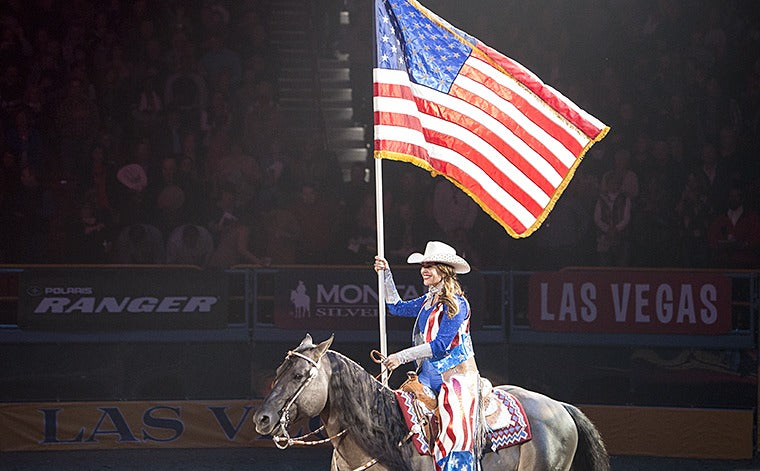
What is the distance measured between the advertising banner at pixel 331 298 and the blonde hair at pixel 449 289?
5592 millimetres

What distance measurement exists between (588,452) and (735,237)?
21.8 ft

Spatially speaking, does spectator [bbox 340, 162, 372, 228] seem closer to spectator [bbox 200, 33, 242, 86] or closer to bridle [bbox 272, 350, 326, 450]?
spectator [bbox 200, 33, 242, 86]

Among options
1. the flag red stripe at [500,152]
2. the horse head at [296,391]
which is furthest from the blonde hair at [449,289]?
the flag red stripe at [500,152]

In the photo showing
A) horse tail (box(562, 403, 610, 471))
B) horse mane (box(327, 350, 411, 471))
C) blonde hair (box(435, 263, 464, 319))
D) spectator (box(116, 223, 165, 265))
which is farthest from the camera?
spectator (box(116, 223, 165, 265))

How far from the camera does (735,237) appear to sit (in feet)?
53.5

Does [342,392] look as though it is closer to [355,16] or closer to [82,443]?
[82,443]

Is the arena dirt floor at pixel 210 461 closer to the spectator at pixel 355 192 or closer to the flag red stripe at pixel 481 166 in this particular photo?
the spectator at pixel 355 192

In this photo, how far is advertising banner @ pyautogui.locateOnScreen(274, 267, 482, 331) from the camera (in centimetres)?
1490

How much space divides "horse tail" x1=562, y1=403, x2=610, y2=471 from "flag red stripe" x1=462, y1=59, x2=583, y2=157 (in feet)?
7.54

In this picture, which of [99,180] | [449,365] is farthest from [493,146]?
[99,180]

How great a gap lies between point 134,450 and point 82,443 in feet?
2.03

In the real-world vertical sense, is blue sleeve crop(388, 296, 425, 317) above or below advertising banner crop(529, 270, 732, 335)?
above

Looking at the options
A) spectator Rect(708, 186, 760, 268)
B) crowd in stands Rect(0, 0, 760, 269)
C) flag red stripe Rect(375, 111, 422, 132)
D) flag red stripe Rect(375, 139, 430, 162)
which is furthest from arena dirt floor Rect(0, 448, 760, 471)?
flag red stripe Rect(375, 111, 422, 132)

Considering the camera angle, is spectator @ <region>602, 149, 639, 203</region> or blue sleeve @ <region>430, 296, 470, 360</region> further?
spectator @ <region>602, 149, 639, 203</region>
